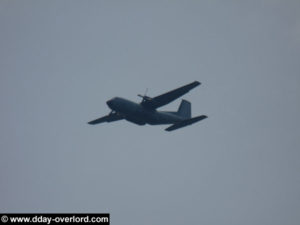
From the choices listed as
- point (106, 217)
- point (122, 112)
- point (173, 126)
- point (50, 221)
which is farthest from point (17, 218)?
point (173, 126)

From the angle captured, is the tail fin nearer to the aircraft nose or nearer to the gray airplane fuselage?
the gray airplane fuselage

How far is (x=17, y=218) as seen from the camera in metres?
32.6

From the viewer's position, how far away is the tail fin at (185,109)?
160 ft

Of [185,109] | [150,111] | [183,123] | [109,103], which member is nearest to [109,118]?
[109,103]

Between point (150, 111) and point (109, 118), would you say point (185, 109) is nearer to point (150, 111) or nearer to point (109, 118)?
point (150, 111)

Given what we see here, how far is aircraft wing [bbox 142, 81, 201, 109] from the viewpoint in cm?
3978

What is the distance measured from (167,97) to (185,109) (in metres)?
8.02

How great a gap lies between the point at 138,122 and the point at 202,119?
632 centimetres

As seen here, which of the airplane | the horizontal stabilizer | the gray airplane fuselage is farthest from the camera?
the horizontal stabilizer

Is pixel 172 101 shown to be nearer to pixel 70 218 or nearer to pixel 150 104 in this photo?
pixel 150 104

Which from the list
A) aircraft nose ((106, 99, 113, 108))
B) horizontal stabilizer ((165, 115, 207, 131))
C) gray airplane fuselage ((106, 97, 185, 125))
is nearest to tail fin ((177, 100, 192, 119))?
gray airplane fuselage ((106, 97, 185, 125))

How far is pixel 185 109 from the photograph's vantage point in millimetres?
49188

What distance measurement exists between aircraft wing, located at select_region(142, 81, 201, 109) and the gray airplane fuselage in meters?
0.69

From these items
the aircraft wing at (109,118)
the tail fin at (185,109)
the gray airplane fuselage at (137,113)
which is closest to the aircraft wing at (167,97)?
the gray airplane fuselage at (137,113)
